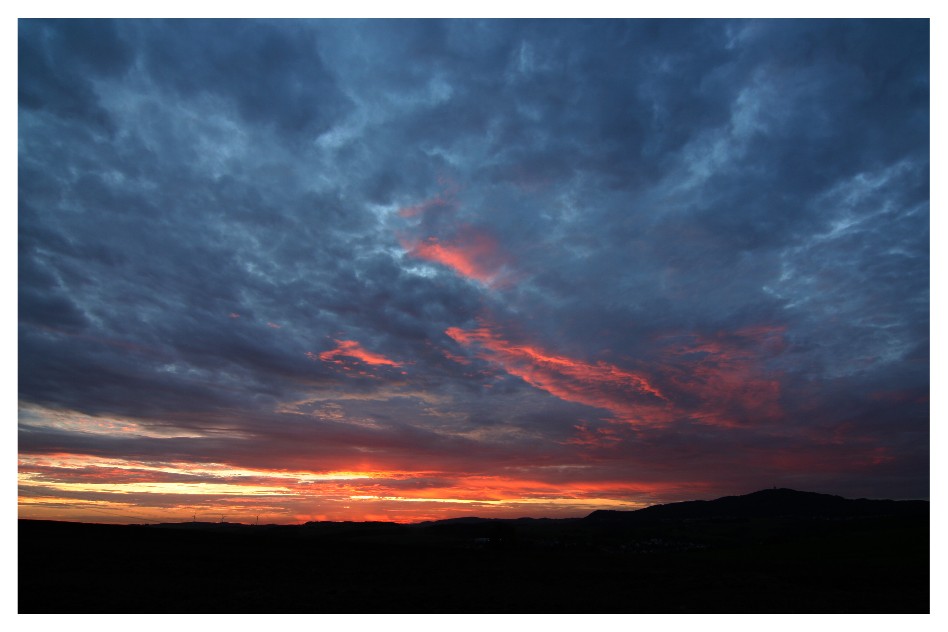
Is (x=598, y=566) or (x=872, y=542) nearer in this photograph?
(x=598, y=566)

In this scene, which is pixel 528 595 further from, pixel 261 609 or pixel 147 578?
pixel 147 578

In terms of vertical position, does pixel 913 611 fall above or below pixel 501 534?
above

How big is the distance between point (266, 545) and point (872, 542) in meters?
75.6

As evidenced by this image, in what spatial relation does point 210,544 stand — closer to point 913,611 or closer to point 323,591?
point 323,591

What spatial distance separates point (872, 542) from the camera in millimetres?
71125

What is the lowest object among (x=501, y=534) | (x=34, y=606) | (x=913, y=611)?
(x=501, y=534)

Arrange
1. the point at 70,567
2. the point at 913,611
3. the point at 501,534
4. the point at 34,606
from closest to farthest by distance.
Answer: the point at 34,606
the point at 913,611
the point at 70,567
the point at 501,534

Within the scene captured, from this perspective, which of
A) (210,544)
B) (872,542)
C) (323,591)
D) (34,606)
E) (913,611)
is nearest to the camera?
(34,606)

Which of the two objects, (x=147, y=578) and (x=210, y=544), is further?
(x=210, y=544)

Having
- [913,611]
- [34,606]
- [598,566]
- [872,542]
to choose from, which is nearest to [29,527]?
[34,606]

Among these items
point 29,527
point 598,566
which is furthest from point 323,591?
point 29,527

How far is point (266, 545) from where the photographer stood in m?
48.4

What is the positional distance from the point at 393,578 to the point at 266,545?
68.7 ft

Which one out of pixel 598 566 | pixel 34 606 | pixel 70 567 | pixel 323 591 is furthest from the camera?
pixel 598 566
